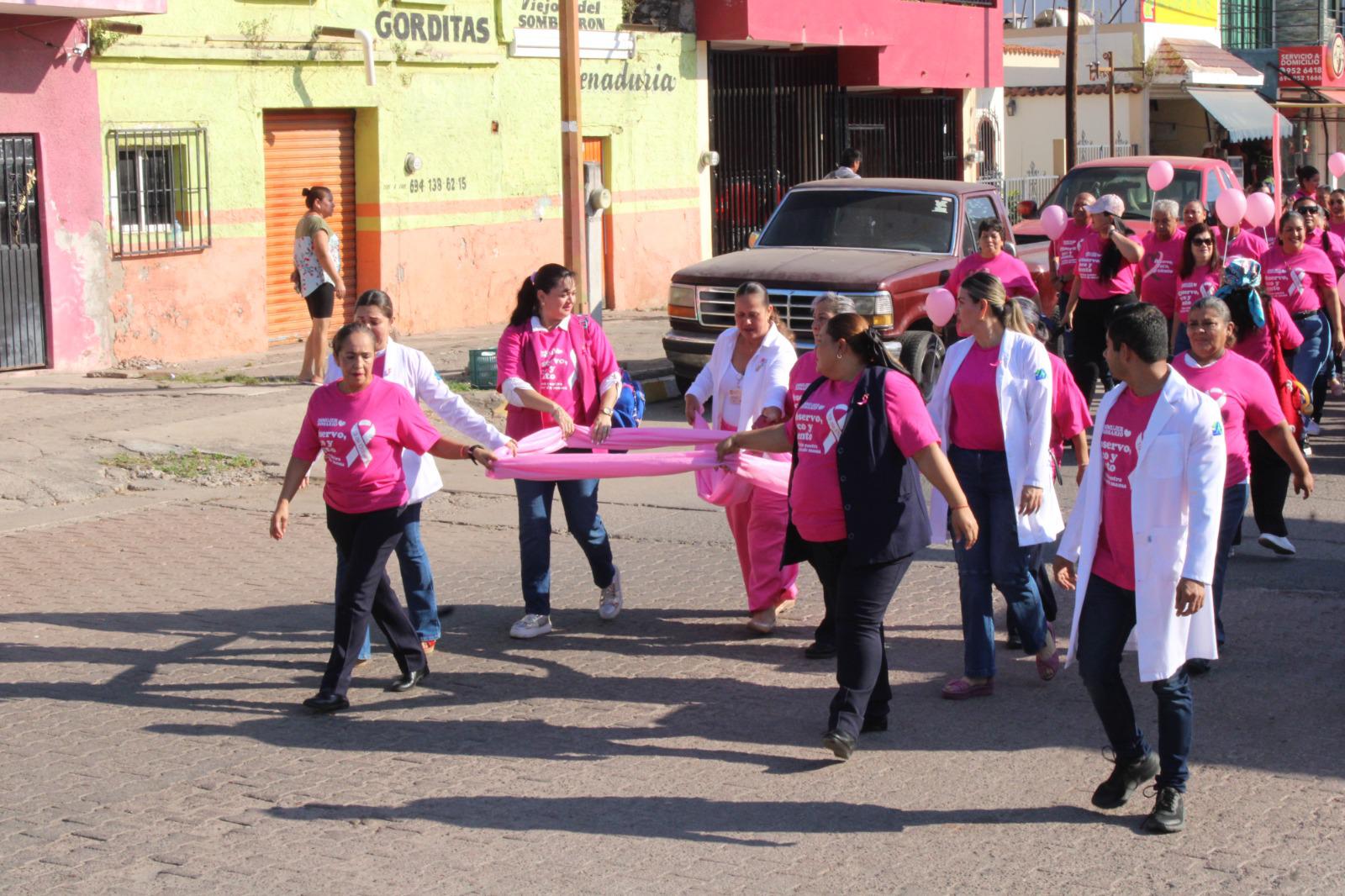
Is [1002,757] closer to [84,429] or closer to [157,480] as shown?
[157,480]

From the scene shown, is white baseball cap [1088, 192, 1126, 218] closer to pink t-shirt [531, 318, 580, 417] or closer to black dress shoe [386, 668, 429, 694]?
pink t-shirt [531, 318, 580, 417]

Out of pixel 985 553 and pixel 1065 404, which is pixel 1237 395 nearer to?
pixel 1065 404

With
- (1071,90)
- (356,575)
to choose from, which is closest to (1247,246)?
(356,575)

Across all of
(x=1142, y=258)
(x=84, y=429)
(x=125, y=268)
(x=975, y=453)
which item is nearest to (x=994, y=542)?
(x=975, y=453)

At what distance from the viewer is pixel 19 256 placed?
14812 millimetres

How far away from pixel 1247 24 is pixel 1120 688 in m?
43.5

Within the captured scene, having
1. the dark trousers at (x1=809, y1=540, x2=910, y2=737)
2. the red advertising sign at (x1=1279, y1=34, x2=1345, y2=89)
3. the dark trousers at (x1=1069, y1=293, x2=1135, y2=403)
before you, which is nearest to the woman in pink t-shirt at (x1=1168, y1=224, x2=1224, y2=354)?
the dark trousers at (x1=1069, y1=293, x2=1135, y2=403)

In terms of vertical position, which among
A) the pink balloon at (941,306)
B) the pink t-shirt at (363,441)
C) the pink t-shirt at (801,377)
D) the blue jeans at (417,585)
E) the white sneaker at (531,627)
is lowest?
the white sneaker at (531,627)

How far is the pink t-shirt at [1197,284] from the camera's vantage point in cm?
1102

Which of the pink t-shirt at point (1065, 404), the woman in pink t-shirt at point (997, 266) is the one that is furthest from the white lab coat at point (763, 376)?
the woman in pink t-shirt at point (997, 266)

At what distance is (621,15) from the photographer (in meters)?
22.0

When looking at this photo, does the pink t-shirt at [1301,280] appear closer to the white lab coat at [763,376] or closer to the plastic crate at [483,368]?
the white lab coat at [763,376]

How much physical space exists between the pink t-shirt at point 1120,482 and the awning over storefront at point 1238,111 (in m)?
32.5

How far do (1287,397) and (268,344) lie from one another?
1152 cm
